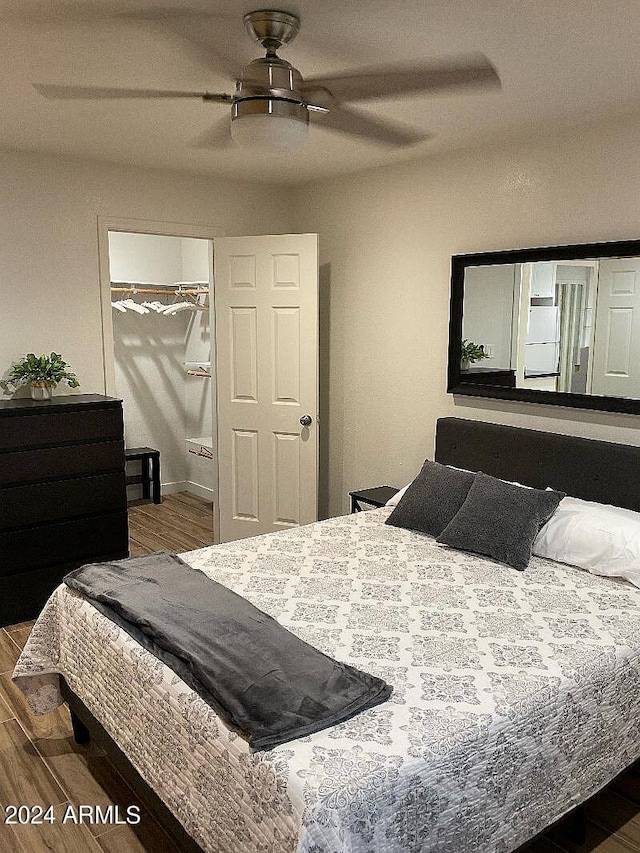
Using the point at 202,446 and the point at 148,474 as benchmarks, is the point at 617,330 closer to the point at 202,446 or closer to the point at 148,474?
the point at 202,446

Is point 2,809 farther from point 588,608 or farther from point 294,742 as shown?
point 588,608

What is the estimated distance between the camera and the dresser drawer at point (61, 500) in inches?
145

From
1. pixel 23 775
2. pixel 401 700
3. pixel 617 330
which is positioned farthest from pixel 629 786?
pixel 23 775

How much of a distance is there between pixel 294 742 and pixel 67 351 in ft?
10.1

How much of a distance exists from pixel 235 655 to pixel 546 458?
79.3 inches

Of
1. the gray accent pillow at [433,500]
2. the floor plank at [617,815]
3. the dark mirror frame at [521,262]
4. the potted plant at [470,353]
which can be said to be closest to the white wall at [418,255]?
the dark mirror frame at [521,262]

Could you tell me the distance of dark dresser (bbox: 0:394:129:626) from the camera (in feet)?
12.1

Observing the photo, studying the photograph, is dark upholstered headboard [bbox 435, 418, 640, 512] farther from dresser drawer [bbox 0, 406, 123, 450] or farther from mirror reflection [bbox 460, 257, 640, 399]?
dresser drawer [bbox 0, 406, 123, 450]

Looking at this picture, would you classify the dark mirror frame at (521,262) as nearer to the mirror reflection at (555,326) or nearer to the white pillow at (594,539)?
the mirror reflection at (555,326)

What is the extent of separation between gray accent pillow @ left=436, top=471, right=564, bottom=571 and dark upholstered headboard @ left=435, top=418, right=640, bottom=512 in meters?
0.24

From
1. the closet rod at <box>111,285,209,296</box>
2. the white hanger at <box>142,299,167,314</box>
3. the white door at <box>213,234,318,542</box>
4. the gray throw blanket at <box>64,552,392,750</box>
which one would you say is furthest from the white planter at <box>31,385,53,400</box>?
the white hanger at <box>142,299,167,314</box>

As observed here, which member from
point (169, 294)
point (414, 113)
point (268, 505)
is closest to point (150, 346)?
point (169, 294)

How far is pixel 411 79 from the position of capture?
2.55 m

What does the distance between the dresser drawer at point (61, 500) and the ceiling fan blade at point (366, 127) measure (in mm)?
2198
